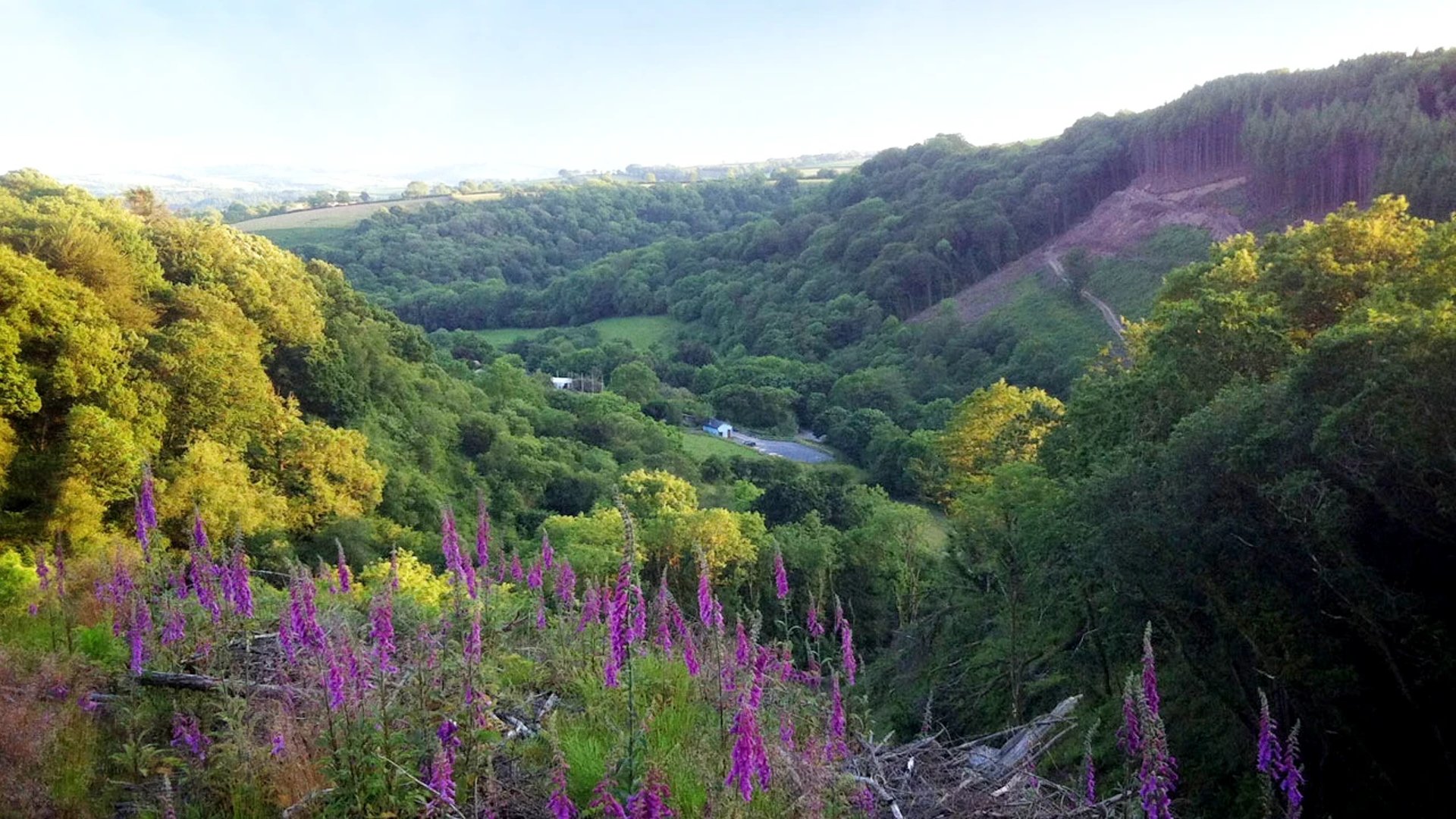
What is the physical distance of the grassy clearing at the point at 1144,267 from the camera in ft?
188

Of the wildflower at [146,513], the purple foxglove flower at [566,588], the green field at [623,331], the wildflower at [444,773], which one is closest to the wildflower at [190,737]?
the wildflower at [444,773]

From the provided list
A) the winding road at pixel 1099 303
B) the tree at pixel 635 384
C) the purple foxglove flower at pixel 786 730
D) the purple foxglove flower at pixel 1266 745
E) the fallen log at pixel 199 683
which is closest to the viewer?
the purple foxglove flower at pixel 1266 745

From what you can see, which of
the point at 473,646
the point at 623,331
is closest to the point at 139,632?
the point at 473,646

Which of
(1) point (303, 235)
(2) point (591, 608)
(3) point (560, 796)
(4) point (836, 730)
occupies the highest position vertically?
(1) point (303, 235)

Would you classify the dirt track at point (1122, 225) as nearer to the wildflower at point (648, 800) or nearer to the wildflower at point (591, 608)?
the wildflower at point (591, 608)

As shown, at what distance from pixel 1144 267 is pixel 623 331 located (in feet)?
187

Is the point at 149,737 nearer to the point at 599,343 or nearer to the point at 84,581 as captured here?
the point at 84,581

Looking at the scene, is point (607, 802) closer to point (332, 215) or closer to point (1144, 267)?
point (1144, 267)

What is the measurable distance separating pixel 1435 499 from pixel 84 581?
50.3ft

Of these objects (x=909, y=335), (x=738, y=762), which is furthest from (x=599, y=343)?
(x=738, y=762)

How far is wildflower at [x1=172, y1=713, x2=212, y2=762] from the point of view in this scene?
4904 mm

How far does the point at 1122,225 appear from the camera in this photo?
71875 millimetres

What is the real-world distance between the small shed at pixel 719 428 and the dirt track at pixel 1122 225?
24.7 meters

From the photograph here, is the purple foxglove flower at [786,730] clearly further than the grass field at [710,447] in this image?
No
